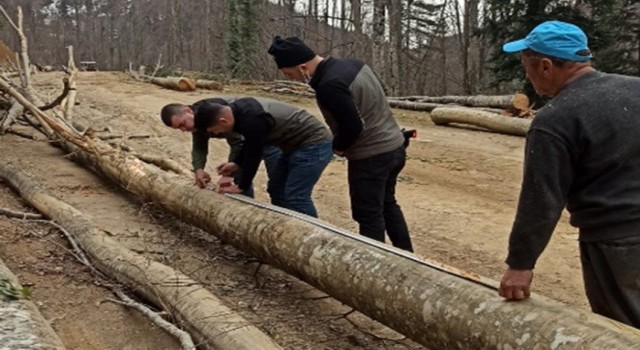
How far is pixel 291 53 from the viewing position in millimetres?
4180

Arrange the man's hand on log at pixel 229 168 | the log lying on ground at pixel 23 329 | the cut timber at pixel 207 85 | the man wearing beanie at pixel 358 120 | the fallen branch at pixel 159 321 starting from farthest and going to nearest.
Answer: the cut timber at pixel 207 85
the man's hand on log at pixel 229 168
the man wearing beanie at pixel 358 120
the fallen branch at pixel 159 321
the log lying on ground at pixel 23 329

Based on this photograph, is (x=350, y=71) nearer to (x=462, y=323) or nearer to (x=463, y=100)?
(x=462, y=323)

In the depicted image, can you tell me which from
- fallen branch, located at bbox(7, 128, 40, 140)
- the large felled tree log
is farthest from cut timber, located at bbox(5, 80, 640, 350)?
the large felled tree log

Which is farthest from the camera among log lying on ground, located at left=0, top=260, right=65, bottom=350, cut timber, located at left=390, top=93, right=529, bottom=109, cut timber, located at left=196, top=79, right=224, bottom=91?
cut timber, located at left=196, top=79, right=224, bottom=91

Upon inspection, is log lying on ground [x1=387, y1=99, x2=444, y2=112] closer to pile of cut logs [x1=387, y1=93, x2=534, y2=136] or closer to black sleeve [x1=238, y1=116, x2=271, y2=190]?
pile of cut logs [x1=387, y1=93, x2=534, y2=136]

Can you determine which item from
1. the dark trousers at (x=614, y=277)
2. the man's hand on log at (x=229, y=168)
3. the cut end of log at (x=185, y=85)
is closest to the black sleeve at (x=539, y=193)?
the dark trousers at (x=614, y=277)

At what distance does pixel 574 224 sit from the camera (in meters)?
2.69

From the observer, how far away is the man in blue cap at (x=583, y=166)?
7.82ft

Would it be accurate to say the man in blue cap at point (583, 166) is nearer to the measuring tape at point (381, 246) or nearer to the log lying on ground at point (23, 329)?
the measuring tape at point (381, 246)

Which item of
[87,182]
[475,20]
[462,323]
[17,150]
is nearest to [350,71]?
[462,323]

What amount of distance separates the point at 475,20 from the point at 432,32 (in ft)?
18.1

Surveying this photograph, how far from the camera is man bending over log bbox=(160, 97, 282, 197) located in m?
4.90

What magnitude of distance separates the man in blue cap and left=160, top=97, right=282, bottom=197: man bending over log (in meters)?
2.85

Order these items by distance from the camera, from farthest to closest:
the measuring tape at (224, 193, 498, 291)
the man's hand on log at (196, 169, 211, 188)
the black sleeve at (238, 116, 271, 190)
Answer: the man's hand on log at (196, 169, 211, 188) → the black sleeve at (238, 116, 271, 190) → the measuring tape at (224, 193, 498, 291)
